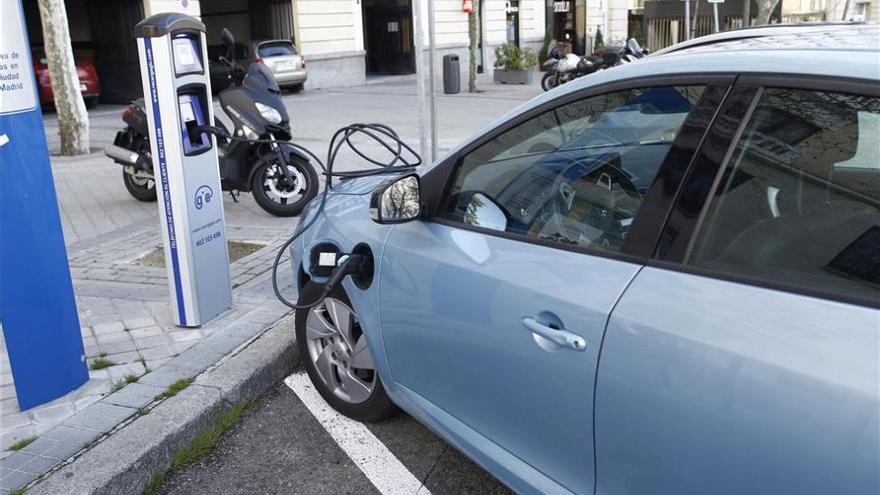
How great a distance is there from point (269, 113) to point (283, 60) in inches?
541

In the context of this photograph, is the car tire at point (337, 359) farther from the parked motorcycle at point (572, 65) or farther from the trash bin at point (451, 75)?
the trash bin at point (451, 75)

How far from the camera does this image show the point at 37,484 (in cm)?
286

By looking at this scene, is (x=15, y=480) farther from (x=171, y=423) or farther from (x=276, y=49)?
(x=276, y=49)

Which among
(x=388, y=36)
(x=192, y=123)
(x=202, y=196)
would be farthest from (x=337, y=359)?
(x=388, y=36)

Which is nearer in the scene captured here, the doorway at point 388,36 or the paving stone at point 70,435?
the paving stone at point 70,435

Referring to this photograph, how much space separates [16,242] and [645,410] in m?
2.69

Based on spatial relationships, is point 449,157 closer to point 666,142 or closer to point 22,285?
point 666,142

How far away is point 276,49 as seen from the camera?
19.8 m

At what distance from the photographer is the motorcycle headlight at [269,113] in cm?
670

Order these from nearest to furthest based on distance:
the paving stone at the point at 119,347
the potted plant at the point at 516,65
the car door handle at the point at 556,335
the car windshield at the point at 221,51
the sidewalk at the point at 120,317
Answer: the car door handle at the point at 556,335
the sidewalk at the point at 120,317
the paving stone at the point at 119,347
the car windshield at the point at 221,51
the potted plant at the point at 516,65

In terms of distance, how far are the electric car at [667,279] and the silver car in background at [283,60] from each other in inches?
695

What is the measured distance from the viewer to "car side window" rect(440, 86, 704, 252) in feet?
7.29

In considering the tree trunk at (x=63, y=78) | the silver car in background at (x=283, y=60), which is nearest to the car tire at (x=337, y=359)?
the tree trunk at (x=63, y=78)

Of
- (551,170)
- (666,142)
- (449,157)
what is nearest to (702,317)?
(666,142)
